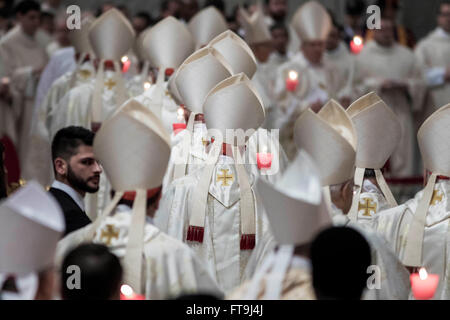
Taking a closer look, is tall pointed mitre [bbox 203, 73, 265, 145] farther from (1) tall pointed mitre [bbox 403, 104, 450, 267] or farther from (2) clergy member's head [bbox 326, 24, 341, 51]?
(2) clergy member's head [bbox 326, 24, 341, 51]

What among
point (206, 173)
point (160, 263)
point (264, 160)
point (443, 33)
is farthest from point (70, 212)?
point (443, 33)

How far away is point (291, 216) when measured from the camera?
13.9 ft

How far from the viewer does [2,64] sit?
38.6ft

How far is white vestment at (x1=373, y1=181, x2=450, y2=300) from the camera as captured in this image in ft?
19.5

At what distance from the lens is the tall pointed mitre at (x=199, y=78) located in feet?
22.7

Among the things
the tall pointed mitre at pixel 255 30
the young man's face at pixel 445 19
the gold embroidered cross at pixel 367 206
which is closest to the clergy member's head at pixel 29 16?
the tall pointed mitre at pixel 255 30

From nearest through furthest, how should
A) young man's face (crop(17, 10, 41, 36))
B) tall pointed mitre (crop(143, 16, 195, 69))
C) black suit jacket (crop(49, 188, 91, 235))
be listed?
black suit jacket (crop(49, 188, 91, 235))
tall pointed mitre (crop(143, 16, 195, 69))
young man's face (crop(17, 10, 41, 36))

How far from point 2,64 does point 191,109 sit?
531 cm

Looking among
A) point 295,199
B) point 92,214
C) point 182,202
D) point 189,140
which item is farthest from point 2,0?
point 295,199

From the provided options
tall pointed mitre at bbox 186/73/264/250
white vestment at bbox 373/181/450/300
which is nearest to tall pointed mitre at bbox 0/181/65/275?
tall pointed mitre at bbox 186/73/264/250

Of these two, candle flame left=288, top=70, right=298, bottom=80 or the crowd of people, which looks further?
candle flame left=288, top=70, right=298, bottom=80

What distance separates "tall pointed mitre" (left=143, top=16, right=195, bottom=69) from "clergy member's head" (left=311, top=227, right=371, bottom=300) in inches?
193

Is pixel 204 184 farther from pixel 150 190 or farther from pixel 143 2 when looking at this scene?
pixel 143 2
